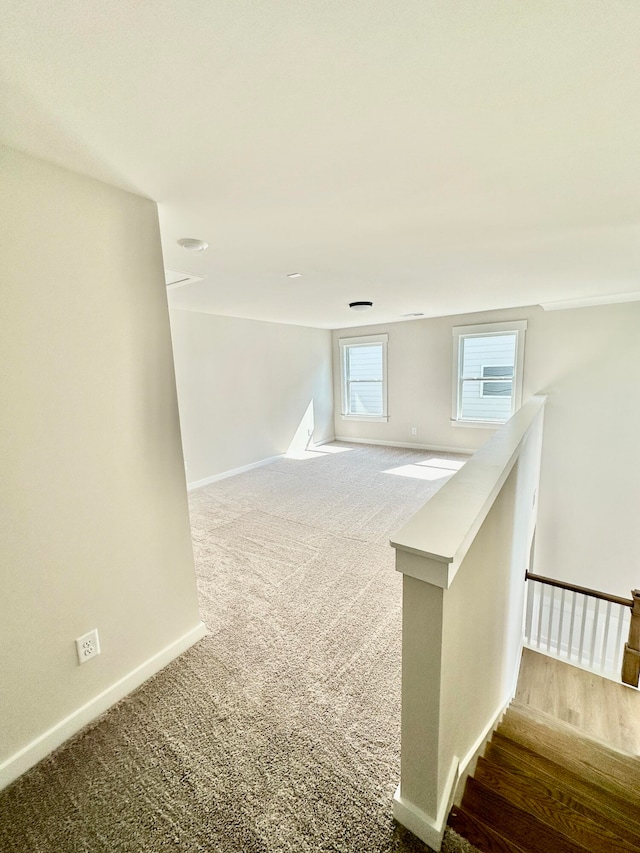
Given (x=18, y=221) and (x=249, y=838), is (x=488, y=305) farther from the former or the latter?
(x=249, y=838)

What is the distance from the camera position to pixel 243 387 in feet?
16.5

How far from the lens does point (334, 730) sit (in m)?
1.37

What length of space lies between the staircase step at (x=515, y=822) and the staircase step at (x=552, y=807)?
2 cm

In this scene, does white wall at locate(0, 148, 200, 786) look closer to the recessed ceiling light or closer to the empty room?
the empty room

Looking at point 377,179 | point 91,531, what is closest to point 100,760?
point 91,531

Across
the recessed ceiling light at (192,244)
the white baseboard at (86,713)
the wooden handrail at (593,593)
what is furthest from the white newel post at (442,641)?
the wooden handrail at (593,593)

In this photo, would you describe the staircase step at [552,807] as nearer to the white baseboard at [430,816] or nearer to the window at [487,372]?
the white baseboard at [430,816]

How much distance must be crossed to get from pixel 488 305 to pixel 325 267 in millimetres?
2933

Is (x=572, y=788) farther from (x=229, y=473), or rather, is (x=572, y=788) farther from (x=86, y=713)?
(x=229, y=473)

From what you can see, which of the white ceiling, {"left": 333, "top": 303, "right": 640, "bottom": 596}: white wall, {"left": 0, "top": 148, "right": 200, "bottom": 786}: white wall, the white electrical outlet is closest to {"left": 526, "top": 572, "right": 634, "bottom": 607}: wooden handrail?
{"left": 333, "top": 303, "right": 640, "bottom": 596}: white wall

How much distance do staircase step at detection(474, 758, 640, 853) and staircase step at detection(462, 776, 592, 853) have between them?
0.08 ft

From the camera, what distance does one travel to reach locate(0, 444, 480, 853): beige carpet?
1.07 m

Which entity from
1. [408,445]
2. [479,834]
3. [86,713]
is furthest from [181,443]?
[408,445]

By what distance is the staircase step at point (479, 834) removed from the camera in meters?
0.99
